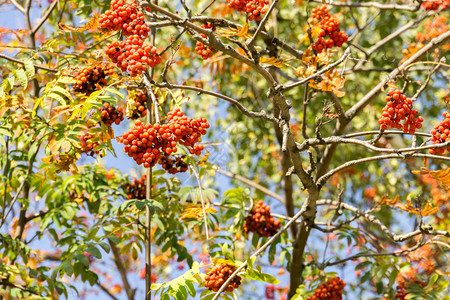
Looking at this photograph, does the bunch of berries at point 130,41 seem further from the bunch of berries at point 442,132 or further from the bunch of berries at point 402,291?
the bunch of berries at point 402,291

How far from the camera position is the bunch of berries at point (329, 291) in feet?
11.3

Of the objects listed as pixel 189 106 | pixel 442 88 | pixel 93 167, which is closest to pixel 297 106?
pixel 189 106

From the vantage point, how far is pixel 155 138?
7.65 ft

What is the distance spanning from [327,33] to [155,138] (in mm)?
1392

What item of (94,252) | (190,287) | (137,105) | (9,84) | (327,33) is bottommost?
(190,287)

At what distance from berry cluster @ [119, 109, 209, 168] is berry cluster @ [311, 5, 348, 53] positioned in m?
1.12

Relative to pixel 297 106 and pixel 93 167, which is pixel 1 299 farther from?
pixel 297 106

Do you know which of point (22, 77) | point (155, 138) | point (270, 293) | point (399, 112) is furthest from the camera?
point (270, 293)

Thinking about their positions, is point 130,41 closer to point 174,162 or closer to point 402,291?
point 174,162

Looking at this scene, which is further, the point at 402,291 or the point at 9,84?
the point at 402,291

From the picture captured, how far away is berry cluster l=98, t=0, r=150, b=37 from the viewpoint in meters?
2.48

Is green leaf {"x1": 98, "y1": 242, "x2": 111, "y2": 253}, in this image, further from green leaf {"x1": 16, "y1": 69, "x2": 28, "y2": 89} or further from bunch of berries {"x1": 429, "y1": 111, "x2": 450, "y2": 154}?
bunch of berries {"x1": 429, "y1": 111, "x2": 450, "y2": 154}

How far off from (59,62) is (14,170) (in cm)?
81

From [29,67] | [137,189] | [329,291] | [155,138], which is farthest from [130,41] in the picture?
[329,291]
